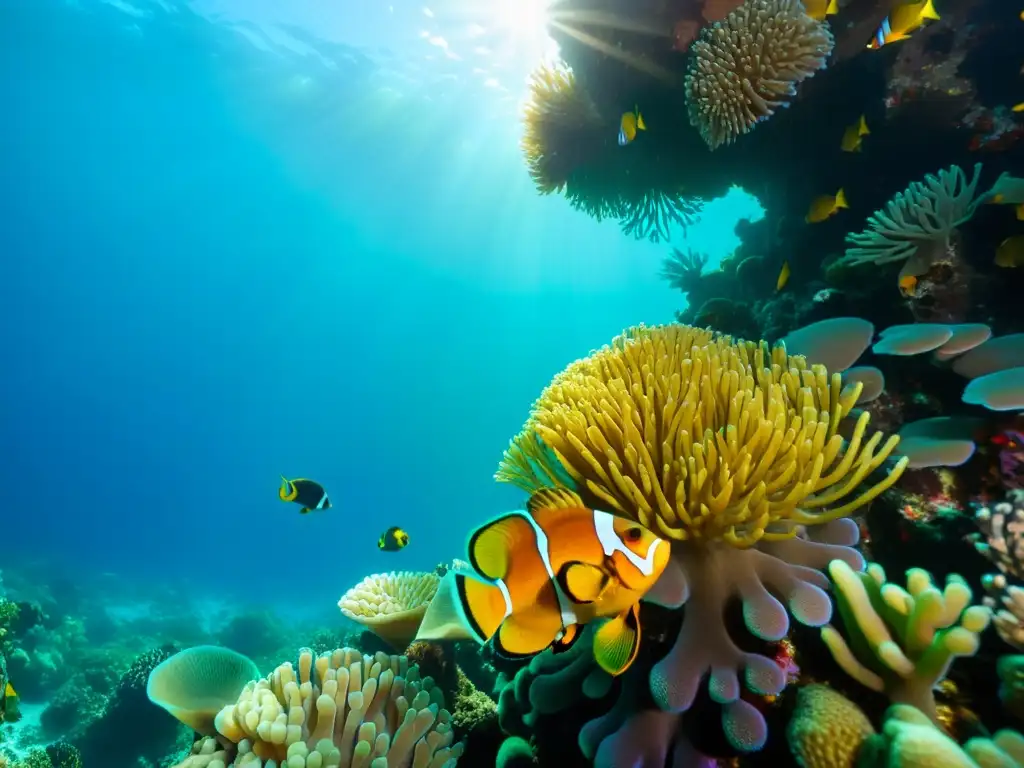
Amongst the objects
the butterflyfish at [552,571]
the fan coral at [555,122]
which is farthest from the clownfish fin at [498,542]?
the fan coral at [555,122]

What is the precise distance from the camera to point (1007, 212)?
4.20m

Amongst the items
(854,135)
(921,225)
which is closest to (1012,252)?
(921,225)

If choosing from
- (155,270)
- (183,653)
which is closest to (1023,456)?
(183,653)

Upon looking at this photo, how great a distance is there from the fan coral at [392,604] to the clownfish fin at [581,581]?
257 cm

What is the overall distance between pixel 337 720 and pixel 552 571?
6.03 feet

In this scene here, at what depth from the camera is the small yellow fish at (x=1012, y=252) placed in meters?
3.88

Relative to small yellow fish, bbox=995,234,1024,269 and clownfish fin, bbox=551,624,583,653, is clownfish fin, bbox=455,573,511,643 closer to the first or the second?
clownfish fin, bbox=551,624,583,653

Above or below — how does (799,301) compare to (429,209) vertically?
below

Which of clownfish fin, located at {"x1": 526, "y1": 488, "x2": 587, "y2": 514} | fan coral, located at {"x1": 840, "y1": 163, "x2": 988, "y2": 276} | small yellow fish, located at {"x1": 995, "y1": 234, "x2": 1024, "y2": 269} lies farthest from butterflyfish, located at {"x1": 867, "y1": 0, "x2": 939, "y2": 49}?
clownfish fin, located at {"x1": 526, "y1": 488, "x2": 587, "y2": 514}

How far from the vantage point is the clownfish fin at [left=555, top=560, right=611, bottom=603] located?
1448mm

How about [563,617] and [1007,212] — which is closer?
[563,617]

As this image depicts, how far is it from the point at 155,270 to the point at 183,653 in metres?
99.3

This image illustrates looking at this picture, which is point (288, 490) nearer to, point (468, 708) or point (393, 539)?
point (393, 539)

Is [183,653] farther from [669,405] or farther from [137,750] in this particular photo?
[137,750]
